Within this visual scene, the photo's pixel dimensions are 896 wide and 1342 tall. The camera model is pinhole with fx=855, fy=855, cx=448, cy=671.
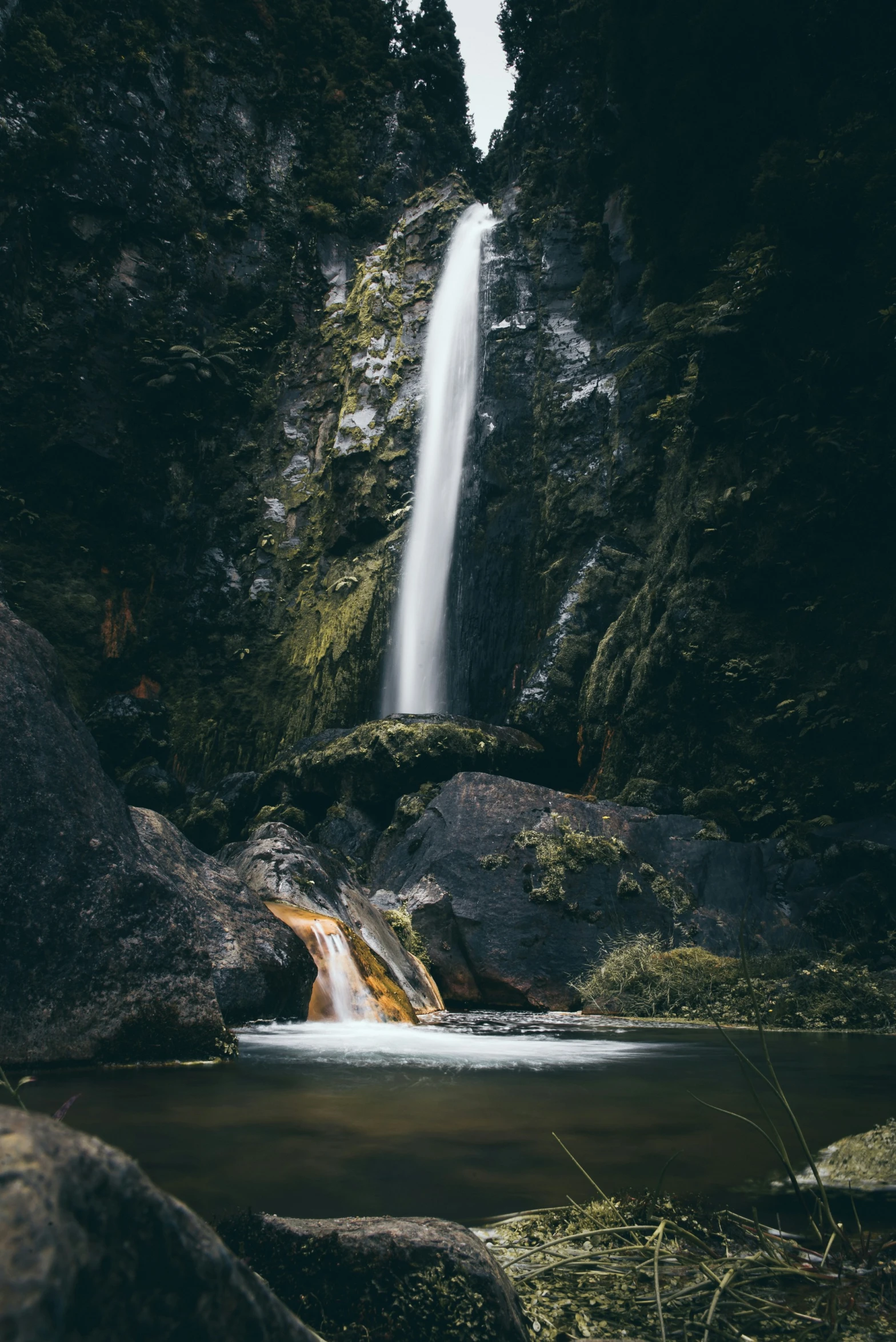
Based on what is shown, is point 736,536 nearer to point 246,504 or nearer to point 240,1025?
point 240,1025

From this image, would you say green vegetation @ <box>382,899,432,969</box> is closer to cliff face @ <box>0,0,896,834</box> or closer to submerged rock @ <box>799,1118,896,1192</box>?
cliff face @ <box>0,0,896,834</box>

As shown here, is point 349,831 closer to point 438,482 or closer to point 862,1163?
point 438,482

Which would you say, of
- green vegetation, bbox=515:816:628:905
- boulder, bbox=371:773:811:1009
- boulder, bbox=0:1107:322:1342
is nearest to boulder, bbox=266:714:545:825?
boulder, bbox=371:773:811:1009

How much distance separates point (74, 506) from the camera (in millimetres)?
25266

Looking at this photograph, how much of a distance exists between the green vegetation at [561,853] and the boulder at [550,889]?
15 millimetres

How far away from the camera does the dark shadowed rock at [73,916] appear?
13.1ft

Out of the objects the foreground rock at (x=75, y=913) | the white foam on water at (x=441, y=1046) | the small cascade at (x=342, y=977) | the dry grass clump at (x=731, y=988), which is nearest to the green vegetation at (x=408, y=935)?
the small cascade at (x=342, y=977)

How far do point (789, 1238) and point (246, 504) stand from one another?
2751 cm

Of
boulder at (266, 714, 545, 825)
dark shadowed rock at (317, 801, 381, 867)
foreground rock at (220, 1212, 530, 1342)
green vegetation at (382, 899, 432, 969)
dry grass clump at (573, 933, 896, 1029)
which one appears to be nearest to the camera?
foreground rock at (220, 1212, 530, 1342)

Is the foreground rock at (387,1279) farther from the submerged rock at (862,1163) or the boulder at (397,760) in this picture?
the boulder at (397,760)

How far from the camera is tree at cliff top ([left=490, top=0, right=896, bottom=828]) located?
1287cm

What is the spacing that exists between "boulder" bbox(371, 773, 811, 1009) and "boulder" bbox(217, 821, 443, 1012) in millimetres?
814

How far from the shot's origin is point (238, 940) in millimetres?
6160

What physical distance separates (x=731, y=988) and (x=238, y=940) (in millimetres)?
5481
